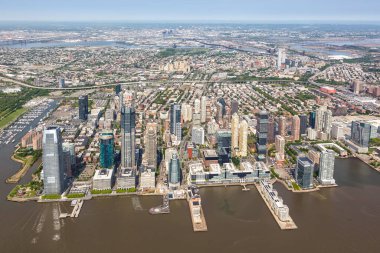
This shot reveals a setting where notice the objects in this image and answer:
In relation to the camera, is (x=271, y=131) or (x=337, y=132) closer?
(x=271, y=131)

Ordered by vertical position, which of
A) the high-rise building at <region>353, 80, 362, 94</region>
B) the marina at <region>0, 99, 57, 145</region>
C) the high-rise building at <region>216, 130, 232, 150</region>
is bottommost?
the marina at <region>0, 99, 57, 145</region>

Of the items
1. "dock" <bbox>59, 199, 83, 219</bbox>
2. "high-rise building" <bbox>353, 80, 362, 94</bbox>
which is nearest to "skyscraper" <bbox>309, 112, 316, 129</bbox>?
"high-rise building" <bbox>353, 80, 362, 94</bbox>

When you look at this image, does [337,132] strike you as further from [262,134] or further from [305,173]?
[305,173]

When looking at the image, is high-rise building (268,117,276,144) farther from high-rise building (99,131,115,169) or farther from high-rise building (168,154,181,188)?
high-rise building (99,131,115,169)

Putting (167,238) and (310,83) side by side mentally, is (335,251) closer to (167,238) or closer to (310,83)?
(167,238)

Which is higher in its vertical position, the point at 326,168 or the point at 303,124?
the point at 303,124

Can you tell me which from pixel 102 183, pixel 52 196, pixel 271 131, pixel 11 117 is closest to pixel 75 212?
pixel 52 196
